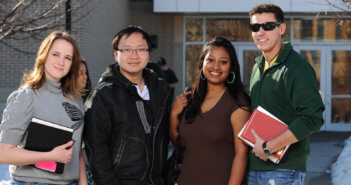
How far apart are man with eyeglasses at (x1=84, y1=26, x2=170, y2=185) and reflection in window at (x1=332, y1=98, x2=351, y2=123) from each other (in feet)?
37.9

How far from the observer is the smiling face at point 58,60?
2705mm

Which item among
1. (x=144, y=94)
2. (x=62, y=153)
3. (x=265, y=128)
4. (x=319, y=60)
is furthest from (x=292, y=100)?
(x=319, y=60)

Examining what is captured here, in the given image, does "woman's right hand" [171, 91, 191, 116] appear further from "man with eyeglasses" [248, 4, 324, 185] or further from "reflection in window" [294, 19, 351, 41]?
"reflection in window" [294, 19, 351, 41]

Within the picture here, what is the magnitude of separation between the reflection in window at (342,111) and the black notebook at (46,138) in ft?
40.2

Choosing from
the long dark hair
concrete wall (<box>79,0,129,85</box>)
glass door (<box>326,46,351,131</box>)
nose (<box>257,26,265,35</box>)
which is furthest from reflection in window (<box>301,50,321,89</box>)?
nose (<box>257,26,265,35</box>)

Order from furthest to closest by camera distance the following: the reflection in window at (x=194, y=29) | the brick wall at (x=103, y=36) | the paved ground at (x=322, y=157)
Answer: the reflection in window at (x=194, y=29) < the brick wall at (x=103, y=36) < the paved ground at (x=322, y=157)

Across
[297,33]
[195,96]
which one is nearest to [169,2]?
[297,33]

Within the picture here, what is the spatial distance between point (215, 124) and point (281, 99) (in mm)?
513

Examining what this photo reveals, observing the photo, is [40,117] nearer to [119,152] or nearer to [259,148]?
[119,152]

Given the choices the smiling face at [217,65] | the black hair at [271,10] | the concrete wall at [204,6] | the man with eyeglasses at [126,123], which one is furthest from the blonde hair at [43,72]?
the concrete wall at [204,6]

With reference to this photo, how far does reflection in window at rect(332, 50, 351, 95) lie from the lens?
13.3 m

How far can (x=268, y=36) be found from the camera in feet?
9.55

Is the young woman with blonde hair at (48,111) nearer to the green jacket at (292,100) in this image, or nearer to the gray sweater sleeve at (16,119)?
the gray sweater sleeve at (16,119)

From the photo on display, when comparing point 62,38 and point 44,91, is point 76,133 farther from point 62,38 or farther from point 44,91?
point 62,38
